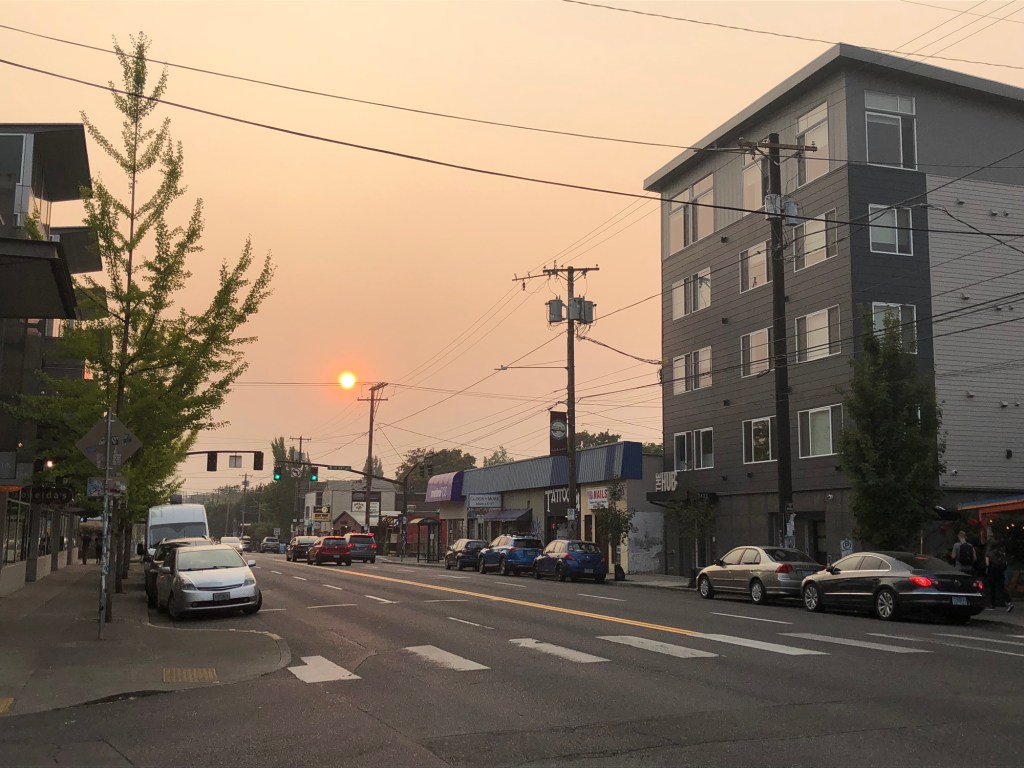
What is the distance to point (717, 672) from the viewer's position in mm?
11617

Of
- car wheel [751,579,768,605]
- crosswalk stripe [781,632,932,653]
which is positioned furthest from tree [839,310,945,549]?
crosswalk stripe [781,632,932,653]

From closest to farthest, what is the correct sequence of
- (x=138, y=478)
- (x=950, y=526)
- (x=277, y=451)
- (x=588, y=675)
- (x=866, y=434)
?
1. (x=588, y=675)
2. (x=138, y=478)
3. (x=866, y=434)
4. (x=950, y=526)
5. (x=277, y=451)

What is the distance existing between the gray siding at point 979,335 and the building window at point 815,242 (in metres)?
3.38

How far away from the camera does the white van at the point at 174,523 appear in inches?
1469

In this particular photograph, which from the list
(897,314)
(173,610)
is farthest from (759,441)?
(173,610)

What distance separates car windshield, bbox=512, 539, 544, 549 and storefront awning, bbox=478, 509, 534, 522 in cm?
1244

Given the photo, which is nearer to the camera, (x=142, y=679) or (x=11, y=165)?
(x=142, y=679)

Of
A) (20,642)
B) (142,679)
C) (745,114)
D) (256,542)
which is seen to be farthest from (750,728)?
(256,542)

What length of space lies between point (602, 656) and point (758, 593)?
12309 millimetres

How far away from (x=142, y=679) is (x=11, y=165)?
23661 mm

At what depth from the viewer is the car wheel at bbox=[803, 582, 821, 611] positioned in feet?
72.6

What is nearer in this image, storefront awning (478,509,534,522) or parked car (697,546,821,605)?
parked car (697,546,821,605)

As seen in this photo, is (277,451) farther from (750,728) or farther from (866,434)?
(750,728)

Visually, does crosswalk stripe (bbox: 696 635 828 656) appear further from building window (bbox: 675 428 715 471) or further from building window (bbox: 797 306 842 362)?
building window (bbox: 675 428 715 471)
